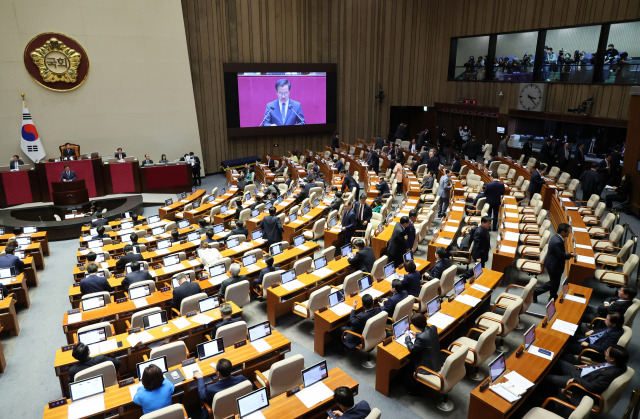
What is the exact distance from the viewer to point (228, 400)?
4746 mm

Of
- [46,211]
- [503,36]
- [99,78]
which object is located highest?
[503,36]

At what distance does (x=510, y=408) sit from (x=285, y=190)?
1135 cm

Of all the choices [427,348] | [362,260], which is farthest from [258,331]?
[362,260]

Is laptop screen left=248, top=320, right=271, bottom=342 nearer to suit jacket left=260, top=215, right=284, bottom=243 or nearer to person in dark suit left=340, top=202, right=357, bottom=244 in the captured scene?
suit jacket left=260, top=215, right=284, bottom=243

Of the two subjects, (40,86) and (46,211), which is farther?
(40,86)

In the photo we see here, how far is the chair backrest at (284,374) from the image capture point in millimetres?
5211

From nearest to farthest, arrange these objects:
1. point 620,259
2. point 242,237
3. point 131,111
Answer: point 620,259
point 242,237
point 131,111

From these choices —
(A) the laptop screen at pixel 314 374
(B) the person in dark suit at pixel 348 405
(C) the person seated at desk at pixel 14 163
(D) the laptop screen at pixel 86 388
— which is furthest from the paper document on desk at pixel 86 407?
(C) the person seated at desk at pixel 14 163

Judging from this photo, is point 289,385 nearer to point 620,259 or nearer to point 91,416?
point 91,416

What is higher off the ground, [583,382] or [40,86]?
[40,86]

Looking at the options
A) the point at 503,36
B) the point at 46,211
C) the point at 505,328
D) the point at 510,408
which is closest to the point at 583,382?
the point at 510,408

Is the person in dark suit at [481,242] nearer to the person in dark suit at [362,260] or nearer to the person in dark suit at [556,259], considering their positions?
the person in dark suit at [556,259]

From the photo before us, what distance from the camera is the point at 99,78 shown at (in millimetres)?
17547

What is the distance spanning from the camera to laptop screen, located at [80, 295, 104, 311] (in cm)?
713
